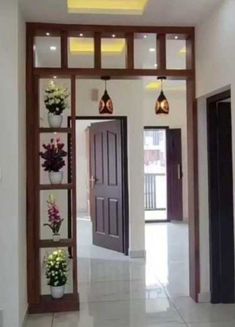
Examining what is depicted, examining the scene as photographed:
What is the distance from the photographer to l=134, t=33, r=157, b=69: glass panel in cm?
461

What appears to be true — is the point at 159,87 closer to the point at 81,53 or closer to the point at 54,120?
the point at 81,53

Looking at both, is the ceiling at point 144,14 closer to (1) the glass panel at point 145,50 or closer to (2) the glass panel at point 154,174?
(1) the glass panel at point 145,50

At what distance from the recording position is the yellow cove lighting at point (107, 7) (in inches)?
158

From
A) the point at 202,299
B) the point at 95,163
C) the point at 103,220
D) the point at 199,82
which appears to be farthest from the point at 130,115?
the point at 202,299

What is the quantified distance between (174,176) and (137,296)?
5.68m

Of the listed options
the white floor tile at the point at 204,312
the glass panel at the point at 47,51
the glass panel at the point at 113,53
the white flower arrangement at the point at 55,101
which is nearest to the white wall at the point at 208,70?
the white floor tile at the point at 204,312

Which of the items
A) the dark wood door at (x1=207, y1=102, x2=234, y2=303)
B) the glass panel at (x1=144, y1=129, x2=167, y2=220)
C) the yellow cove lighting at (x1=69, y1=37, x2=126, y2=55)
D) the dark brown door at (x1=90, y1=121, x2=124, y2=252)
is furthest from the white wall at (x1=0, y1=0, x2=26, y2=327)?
the glass panel at (x1=144, y1=129, x2=167, y2=220)

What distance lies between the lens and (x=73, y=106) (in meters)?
4.21

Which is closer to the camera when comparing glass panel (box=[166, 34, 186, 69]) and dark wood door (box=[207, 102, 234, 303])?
dark wood door (box=[207, 102, 234, 303])

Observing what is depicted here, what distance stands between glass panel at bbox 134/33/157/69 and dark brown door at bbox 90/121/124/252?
4.01 feet

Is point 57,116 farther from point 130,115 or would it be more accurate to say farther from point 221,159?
point 130,115

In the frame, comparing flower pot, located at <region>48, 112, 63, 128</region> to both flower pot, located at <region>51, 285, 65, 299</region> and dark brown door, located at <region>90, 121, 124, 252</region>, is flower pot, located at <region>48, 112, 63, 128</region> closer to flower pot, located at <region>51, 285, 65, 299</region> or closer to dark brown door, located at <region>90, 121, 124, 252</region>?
flower pot, located at <region>51, 285, 65, 299</region>

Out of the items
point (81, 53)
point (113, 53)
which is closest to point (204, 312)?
point (113, 53)

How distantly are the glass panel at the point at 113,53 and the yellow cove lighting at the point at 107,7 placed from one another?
4.76 ft
